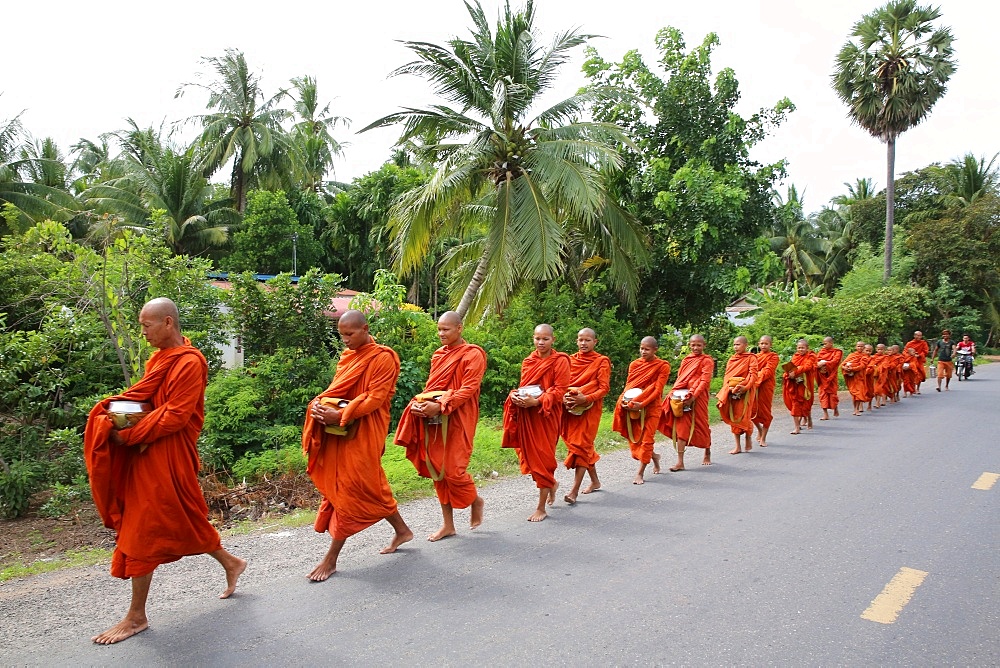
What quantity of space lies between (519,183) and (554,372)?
7.36 metres

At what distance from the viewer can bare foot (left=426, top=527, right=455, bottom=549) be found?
6.05 m

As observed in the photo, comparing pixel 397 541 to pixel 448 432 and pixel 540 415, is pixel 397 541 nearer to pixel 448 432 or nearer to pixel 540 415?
pixel 448 432

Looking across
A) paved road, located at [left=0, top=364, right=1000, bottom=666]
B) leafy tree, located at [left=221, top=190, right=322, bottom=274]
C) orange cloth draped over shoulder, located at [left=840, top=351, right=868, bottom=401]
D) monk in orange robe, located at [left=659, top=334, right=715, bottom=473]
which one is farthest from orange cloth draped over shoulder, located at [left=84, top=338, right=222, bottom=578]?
leafy tree, located at [left=221, top=190, right=322, bottom=274]

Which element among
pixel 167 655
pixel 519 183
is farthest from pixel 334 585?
pixel 519 183

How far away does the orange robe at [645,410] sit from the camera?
8773 millimetres

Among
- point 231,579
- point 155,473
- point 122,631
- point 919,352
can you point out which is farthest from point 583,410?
point 919,352

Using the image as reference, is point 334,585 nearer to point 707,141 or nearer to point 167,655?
point 167,655

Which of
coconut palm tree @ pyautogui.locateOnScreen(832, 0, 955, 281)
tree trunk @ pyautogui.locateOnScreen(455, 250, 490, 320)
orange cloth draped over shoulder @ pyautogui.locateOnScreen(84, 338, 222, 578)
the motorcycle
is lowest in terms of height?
orange cloth draped over shoulder @ pyautogui.locateOnScreen(84, 338, 222, 578)

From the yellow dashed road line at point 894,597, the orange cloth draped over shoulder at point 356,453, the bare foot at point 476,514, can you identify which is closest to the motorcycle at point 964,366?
the yellow dashed road line at point 894,597

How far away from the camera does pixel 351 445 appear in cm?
526

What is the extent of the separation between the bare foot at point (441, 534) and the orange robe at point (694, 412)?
4267 mm

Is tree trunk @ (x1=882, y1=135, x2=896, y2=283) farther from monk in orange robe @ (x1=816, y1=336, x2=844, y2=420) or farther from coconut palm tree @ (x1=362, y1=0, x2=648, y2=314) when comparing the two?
coconut palm tree @ (x1=362, y1=0, x2=648, y2=314)

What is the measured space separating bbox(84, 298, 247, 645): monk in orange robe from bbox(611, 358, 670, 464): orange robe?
18.0 feet

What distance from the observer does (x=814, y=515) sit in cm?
686
